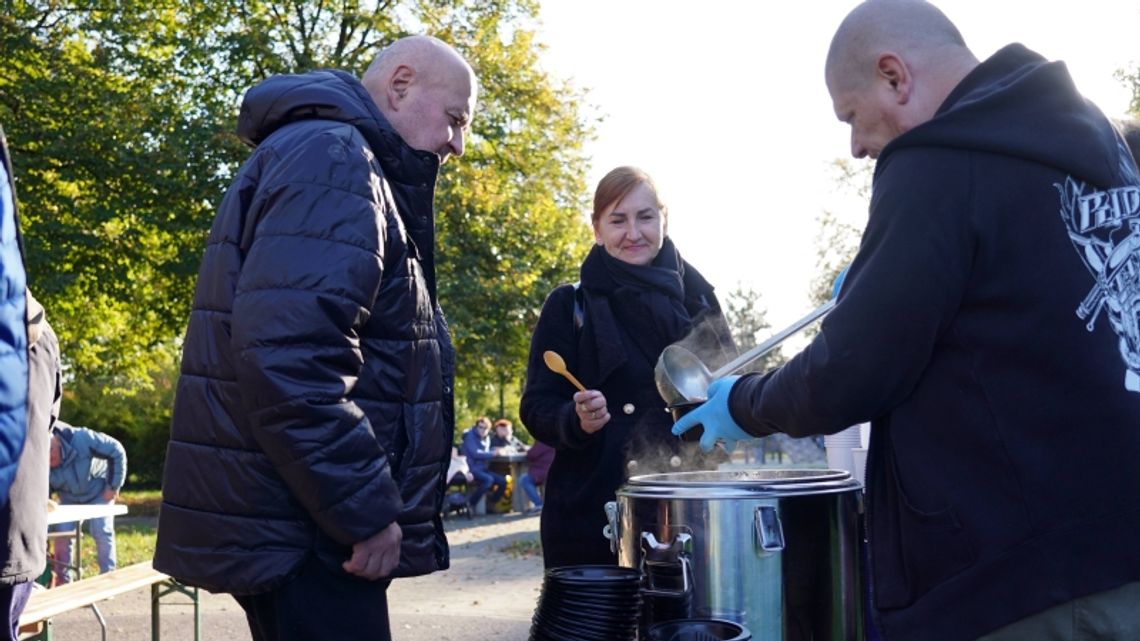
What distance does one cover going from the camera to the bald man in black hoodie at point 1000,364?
6.77 feet

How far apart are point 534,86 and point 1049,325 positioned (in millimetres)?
19873

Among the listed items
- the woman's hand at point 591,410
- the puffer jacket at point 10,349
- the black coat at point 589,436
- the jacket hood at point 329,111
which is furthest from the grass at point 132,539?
the puffer jacket at point 10,349

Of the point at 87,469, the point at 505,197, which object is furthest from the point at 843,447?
the point at 505,197

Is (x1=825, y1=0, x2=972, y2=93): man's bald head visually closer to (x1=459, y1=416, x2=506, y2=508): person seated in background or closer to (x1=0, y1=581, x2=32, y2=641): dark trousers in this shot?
(x1=0, y1=581, x2=32, y2=641): dark trousers

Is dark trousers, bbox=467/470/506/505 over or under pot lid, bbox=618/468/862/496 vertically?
under

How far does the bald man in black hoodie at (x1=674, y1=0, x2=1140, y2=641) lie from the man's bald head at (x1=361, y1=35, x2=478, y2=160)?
1.26 metres

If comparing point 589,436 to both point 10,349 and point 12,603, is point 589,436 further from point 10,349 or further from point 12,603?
point 10,349

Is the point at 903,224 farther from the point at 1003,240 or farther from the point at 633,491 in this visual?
the point at 633,491

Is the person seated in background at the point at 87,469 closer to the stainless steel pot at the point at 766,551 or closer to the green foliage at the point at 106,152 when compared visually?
the green foliage at the point at 106,152

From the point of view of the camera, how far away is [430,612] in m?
8.98

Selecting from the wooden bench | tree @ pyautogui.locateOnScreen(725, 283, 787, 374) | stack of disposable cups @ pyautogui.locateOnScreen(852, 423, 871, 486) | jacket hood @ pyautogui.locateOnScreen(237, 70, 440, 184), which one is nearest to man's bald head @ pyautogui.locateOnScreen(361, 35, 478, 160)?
jacket hood @ pyautogui.locateOnScreen(237, 70, 440, 184)

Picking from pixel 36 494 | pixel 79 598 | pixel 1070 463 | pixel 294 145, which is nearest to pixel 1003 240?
pixel 1070 463

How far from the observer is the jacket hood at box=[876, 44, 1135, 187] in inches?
84.4

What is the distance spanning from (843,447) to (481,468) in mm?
15989
